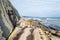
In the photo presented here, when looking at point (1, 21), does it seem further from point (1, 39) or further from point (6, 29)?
point (1, 39)

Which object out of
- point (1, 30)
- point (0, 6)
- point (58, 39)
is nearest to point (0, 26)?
point (1, 30)

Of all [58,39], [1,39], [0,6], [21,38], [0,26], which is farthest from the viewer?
[58,39]

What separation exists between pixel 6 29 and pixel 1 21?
865 mm

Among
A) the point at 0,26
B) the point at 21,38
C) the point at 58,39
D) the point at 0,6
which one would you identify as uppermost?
the point at 0,6

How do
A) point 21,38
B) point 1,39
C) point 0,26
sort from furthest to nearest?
point 21,38, point 0,26, point 1,39

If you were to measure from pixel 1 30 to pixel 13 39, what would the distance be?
148cm

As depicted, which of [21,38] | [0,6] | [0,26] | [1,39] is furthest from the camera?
[0,6]

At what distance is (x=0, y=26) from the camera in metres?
15.8

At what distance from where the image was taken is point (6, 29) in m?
17.0

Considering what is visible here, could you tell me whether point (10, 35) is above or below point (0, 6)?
below

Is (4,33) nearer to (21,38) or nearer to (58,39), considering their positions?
(21,38)

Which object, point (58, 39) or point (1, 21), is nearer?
point (1, 21)

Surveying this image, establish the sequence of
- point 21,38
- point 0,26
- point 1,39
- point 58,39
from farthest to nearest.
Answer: point 58,39 < point 21,38 < point 0,26 < point 1,39

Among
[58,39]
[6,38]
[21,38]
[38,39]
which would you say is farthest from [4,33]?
[58,39]
